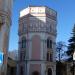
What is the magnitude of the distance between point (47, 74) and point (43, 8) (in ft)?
47.8

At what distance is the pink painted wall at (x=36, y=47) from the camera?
53781 millimetres

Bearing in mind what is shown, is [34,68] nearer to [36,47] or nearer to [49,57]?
[49,57]

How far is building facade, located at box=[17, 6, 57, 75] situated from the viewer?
53531 mm

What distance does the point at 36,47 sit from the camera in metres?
54.2

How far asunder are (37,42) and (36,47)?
1115 millimetres

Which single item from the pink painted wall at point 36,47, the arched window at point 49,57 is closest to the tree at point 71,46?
the arched window at point 49,57

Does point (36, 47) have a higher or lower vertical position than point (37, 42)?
lower

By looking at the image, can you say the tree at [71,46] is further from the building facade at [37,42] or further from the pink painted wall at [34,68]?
the pink painted wall at [34,68]

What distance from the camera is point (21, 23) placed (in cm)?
5803

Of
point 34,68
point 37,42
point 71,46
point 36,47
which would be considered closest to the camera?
point 71,46

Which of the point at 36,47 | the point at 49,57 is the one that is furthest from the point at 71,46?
the point at 36,47

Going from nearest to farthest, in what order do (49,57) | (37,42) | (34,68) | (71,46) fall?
(71,46)
(34,68)
(37,42)
(49,57)

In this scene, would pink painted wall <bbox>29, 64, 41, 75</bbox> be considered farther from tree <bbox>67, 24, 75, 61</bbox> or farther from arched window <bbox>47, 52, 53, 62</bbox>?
tree <bbox>67, 24, 75, 61</bbox>

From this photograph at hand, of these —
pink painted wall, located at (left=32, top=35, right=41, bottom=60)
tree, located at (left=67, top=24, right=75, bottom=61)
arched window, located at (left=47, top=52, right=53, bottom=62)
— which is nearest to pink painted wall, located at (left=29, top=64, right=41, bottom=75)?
pink painted wall, located at (left=32, top=35, right=41, bottom=60)
